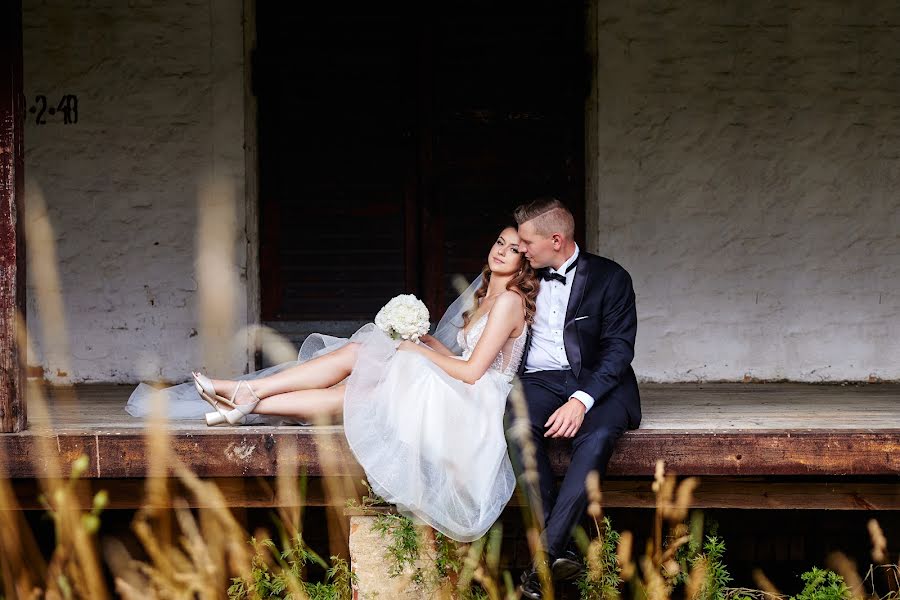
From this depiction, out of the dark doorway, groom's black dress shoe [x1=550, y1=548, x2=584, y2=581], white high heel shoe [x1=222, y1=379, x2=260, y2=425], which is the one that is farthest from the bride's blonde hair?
the dark doorway

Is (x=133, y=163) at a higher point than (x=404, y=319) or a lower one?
higher

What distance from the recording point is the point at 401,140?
591 centimetres

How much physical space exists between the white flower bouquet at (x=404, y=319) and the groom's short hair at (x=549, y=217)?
0.57 metres

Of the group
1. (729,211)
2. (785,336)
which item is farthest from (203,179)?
(785,336)

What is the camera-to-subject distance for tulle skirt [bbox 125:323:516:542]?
354 centimetres

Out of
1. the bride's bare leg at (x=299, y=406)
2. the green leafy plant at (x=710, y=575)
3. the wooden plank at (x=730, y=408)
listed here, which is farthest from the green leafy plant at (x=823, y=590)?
the bride's bare leg at (x=299, y=406)

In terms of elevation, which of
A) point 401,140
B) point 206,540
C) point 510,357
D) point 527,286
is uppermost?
point 401,140

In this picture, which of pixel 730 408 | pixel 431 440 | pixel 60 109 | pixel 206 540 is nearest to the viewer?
pixel 431 440

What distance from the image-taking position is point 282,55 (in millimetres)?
5852

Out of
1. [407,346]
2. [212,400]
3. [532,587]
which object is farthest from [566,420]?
[212,400]

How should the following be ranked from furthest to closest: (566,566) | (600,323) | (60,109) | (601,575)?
(60,109)
(600,323)
(601,575)
(566,566)

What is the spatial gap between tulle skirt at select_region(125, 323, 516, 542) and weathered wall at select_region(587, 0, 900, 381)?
7.39ft

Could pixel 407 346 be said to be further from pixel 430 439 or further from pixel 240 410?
pixel 240 410

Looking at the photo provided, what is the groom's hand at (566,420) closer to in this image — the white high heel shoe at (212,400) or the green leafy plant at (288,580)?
the green leafy plant at (288,580)
